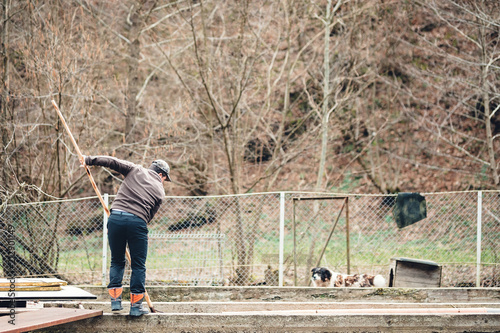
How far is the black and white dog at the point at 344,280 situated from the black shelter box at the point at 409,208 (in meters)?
1.39

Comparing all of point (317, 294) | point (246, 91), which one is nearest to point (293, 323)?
point (317, 294)

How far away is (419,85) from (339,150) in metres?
3.53

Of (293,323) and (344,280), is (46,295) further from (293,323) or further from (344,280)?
(344,280)

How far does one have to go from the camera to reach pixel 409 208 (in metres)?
9.78

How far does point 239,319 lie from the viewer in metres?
5.39

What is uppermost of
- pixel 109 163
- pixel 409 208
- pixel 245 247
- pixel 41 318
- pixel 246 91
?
pixel 246 91

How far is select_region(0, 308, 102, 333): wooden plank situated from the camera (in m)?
4.48

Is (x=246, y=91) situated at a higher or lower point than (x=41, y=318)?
higher

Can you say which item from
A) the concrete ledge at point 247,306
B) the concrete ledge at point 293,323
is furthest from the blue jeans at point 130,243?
the concrete ledge at point 247,306

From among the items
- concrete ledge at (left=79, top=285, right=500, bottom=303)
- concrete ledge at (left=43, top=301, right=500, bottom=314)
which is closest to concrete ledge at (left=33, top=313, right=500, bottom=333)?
concrete ledge at (left=43, top=301, right=500, bottom=314)

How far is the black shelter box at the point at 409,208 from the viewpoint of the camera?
9.70 m

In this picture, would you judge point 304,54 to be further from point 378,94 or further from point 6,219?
point 6,219

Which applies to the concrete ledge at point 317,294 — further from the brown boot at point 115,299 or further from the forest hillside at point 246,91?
the forest hillside at point 246,91

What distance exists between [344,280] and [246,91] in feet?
19.5
